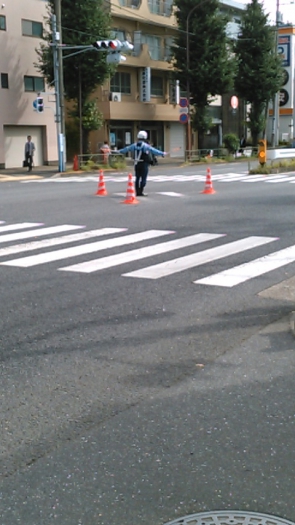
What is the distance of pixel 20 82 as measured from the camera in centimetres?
3959

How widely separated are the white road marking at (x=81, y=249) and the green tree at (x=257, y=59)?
134 feet

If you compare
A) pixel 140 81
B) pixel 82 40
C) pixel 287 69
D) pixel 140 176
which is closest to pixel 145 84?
pixel 140 81

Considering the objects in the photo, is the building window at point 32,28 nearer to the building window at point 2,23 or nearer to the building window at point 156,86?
the building window at point 2,23

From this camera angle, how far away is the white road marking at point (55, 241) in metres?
10.3

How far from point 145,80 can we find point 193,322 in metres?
44.1

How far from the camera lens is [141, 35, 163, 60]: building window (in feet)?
160

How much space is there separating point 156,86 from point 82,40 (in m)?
15.1

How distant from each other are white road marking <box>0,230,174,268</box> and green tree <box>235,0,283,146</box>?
134 ft

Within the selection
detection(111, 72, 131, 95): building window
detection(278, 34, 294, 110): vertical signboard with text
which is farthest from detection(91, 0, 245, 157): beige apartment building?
detection(278, 34, 294, 110): vertical signboard with text

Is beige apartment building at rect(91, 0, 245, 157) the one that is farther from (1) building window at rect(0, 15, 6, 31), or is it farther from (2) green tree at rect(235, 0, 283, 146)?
(1) building window at rect(0, 15, 6, 31)

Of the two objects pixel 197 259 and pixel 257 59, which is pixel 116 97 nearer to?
pixel 257 59

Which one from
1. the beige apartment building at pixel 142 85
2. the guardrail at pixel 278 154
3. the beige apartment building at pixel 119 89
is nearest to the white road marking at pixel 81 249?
the guardrail at pixel 278 154

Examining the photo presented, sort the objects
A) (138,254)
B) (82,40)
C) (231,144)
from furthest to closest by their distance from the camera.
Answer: (231,144) → (82,40) → (138,254)

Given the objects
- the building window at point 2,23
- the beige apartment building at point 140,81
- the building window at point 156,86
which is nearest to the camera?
the building window at point 2,23
